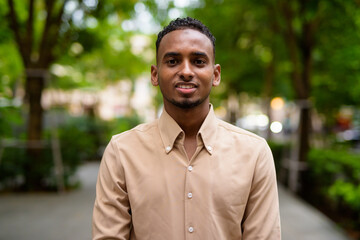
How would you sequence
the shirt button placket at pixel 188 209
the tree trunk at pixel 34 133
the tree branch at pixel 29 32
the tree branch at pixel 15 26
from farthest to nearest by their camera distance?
the tree trunk at pixel 34 133, the tree branch at pixel 29 32, the tree branch at pixel 15 26, the shirt button placket at pixel 188 209

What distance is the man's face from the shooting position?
5.88ft

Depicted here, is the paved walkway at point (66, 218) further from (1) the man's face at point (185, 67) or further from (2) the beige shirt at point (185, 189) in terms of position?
(1) the man's face at point (185, 67)

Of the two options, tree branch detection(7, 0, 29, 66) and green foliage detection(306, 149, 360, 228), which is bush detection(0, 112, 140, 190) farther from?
green foliage detection(306, 149, 360, 228)

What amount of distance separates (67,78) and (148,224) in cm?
1921

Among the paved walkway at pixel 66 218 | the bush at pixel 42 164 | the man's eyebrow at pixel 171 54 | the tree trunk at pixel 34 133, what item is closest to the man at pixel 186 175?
the man's eyebrow at pixel 171 54

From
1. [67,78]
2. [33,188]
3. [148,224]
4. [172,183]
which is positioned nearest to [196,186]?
[172,183]

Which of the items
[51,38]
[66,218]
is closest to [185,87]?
[66,218]

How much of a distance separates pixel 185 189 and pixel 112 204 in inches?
13.6

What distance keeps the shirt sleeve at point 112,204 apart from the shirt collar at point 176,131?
0.80 ft

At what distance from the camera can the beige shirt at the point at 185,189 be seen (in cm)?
177

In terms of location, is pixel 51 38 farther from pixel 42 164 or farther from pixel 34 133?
pixel 42 164

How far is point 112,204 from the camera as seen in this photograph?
1.82m

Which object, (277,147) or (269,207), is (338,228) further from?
(277,147)

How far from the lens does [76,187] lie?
980 cm
